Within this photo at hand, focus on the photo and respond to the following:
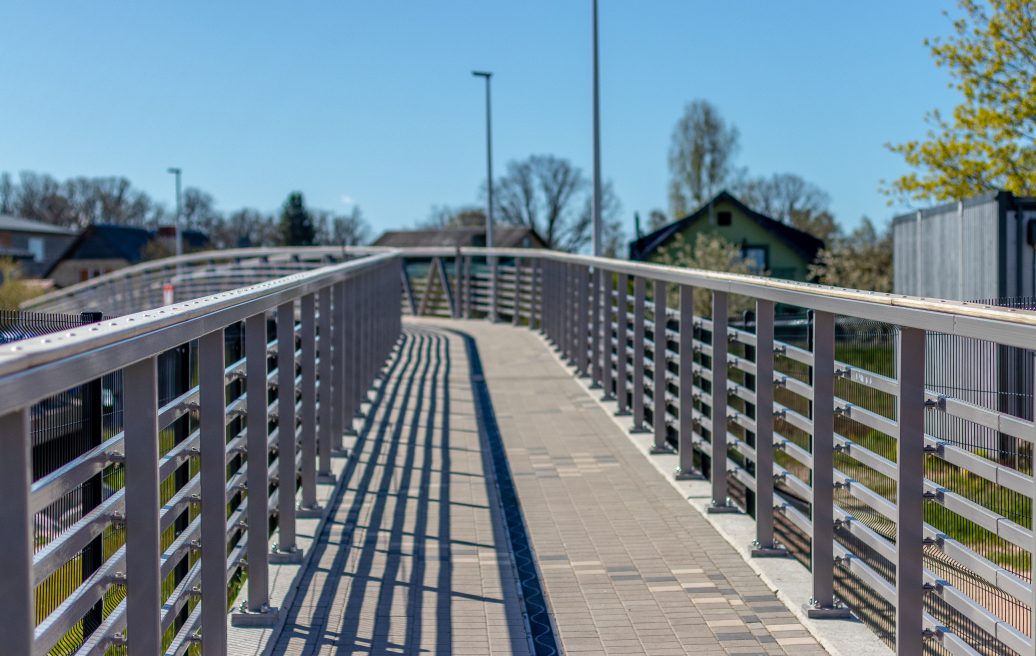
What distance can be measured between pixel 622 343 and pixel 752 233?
49077mm

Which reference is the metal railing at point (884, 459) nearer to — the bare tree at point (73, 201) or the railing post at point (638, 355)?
the railing post at point (638, 355)

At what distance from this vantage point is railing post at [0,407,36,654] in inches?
77.4

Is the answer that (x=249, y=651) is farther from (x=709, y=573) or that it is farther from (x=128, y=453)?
(x=709, y=573)

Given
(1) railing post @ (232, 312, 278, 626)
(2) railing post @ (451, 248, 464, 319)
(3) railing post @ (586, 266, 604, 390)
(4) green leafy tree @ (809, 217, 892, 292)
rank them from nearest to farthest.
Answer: (1) railing post @ (232, 312, 278, 626), (3) railing post @ (586, 266, 604, 390), (2) railing post @ (451, 248, 464, 319), (4) green leafy tree @ (809, 217, 892, 292)

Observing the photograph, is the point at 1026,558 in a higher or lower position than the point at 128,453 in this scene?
lower

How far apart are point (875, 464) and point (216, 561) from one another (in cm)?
220

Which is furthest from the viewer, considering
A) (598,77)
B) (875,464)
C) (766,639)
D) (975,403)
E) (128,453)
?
(598,77)

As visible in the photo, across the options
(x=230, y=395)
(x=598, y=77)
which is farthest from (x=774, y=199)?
(x=230, y=395)

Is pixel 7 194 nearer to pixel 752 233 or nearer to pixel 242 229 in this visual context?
pixel 242 229

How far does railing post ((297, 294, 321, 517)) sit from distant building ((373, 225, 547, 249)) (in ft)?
233

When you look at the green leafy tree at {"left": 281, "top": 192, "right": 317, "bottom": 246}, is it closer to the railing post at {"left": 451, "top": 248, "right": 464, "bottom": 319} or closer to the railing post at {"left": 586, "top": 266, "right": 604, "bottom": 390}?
the railing post at {"left": 451, "top": 248, "right": 464, "bottom": 319}

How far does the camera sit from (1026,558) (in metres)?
3.24

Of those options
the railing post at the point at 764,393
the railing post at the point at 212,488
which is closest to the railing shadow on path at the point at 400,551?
the railing post at the point at 212,488

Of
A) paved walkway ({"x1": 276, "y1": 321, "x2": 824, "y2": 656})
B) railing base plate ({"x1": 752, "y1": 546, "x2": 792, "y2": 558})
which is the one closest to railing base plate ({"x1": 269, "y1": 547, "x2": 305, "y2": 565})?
paved walkway ({"x1": 276, "y1": 321, "x2": 824, "y2": 656})
